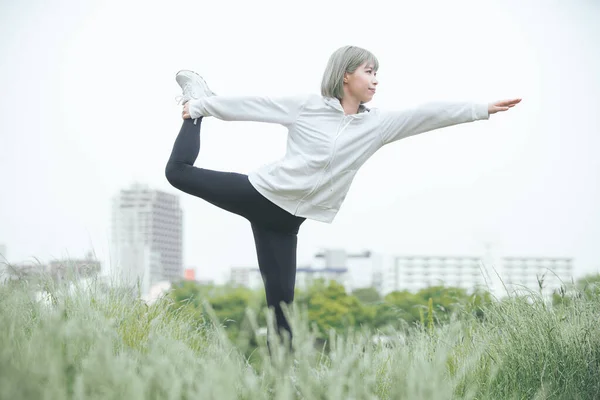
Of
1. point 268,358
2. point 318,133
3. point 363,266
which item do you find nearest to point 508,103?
point 318,133

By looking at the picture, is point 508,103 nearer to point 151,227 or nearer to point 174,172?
point 174,172

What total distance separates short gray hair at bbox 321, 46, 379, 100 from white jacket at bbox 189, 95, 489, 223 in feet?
0.28

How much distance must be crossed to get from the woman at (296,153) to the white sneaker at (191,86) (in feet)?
0.51

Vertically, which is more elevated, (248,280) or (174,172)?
(174,172)

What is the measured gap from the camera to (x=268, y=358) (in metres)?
2.75

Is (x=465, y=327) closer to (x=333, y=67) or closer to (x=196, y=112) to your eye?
(x=333, y=67)

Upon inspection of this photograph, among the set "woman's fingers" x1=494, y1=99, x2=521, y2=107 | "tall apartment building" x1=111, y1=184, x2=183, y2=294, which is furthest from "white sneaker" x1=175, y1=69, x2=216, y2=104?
"tall apartment building" x1=111, y1=184, x2=183, y2=294

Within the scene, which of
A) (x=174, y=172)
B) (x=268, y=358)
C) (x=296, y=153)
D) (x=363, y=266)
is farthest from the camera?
(x=363, y=266)

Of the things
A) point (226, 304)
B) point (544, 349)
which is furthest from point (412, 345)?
point (226, 304)

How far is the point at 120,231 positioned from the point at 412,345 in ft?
475

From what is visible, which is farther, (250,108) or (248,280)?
(248,280)

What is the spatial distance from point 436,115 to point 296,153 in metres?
0.77

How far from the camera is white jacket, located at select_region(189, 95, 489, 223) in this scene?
383cm

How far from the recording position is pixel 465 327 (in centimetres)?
474
